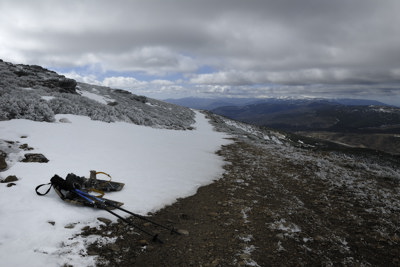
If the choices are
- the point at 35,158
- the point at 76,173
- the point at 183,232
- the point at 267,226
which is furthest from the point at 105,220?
the point at 267,226

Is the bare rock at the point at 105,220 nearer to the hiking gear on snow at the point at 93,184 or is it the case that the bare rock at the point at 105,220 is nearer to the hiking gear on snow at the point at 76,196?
the hiking gear on snow at the point at 76,196

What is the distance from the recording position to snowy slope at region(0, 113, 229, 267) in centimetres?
551

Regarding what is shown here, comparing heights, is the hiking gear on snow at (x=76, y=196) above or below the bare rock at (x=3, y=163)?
Result: below

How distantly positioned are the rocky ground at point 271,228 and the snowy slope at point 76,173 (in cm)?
70

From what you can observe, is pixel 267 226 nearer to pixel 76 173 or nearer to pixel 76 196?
pixel 76 196

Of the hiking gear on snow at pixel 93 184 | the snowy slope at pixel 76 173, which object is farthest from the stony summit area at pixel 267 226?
the hiking gear on snow at pixel 93 184

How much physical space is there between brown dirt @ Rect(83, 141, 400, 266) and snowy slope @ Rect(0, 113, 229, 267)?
0.67m

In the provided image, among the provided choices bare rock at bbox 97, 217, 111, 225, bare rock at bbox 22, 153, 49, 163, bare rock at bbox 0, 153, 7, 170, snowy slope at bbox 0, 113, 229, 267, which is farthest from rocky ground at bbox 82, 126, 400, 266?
bare rock at bbox 22, 153, 49, 163

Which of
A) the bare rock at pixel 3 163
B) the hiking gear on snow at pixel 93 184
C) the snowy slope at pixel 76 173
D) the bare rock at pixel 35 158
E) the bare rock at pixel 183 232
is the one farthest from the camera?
the bare rock at pixel 35 158

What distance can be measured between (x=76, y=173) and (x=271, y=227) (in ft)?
27.9

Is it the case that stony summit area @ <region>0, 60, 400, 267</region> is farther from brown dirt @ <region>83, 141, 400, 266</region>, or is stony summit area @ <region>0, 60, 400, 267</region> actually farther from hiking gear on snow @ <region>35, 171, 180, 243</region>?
hiking gear on snow @ <region>35, 171, 180, 243</region>

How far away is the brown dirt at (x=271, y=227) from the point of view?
6.30 m

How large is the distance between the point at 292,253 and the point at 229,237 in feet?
6.37

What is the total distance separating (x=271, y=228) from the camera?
26.4 feet
